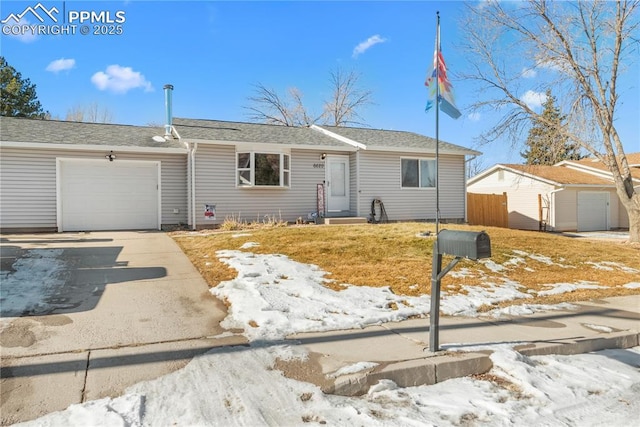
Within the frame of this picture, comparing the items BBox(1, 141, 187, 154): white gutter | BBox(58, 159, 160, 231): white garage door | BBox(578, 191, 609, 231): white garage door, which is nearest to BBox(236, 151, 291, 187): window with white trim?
BBox(1, 141, 187, 154): white gutter

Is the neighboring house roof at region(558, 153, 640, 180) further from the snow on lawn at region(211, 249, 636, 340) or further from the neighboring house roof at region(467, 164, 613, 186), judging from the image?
the snow on lawn at region(211, 249, 636, 340)

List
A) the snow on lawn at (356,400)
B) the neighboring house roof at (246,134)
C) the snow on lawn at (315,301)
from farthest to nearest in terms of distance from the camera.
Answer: the neighboring house roof at (246,134) < the snow on lawn at (315,301) < the snow on lawn at (356,400)

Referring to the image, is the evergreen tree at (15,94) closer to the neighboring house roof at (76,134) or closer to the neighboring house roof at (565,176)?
the neighboring house roof at (76,134)

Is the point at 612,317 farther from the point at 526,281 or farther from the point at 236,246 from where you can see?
the point at 236,246

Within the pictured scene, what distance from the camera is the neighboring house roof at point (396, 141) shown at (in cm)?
1530

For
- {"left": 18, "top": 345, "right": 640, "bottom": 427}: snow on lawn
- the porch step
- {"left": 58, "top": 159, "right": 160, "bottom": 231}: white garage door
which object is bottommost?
{"left": 18, "top": 345, "right": 640, "bottom": 427}: snow on lawn

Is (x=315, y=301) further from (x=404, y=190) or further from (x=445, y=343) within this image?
(x=404, y=190)

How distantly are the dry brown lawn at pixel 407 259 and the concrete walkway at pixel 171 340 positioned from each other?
3.15 feet

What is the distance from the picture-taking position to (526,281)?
7.11 m

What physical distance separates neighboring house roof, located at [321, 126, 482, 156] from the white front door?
1.17 m

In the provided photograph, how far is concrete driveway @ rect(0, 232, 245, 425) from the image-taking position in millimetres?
3035

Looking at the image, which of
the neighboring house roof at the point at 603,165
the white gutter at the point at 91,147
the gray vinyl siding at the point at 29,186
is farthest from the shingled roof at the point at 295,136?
the neighboring house roof at the point at 603,165

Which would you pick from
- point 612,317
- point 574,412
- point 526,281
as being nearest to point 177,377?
point 574,412

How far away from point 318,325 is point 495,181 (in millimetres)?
24114
